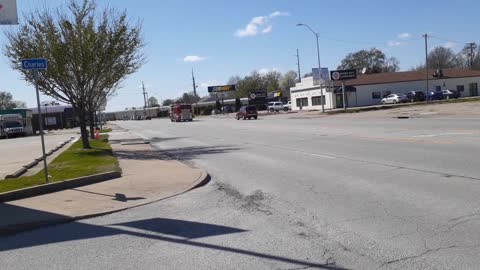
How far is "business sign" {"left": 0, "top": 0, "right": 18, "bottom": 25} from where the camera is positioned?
15977 millimetres

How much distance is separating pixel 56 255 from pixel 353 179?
6615 millimetres

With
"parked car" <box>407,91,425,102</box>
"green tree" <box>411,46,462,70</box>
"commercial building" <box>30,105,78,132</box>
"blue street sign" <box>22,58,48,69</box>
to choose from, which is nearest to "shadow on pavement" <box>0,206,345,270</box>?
"blue street sign" <box>22,58,48,69</box>

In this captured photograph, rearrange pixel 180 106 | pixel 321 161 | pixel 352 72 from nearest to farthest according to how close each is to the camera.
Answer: pixel 321 161, pixel 352 72, pixel 180 106

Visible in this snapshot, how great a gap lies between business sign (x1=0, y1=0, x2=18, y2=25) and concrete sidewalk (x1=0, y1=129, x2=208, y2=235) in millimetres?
5716

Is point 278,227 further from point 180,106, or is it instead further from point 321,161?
point 180,106

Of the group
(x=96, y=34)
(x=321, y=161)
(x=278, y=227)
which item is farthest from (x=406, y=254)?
(x=96, y=34)

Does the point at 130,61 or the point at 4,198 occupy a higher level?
the point at 130,61

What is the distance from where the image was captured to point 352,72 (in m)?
A: 70.3

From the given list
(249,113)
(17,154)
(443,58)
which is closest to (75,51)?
(17,154)

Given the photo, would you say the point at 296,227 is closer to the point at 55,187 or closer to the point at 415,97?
the point at 55,187

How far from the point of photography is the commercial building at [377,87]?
267 feet

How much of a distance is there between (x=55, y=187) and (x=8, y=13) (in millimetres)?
6690

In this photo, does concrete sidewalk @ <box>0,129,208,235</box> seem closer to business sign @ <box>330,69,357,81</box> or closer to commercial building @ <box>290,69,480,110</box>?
business sign @ <box>330,69,357,81</box>

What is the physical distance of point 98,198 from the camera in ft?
36.1
